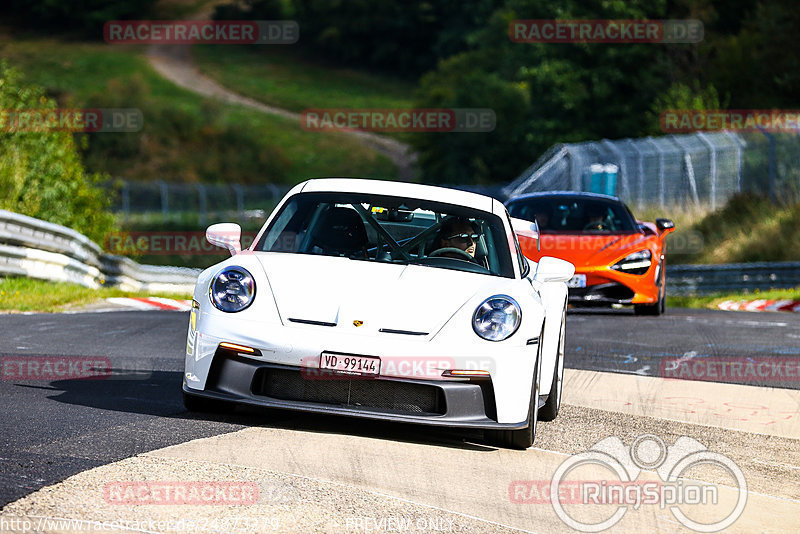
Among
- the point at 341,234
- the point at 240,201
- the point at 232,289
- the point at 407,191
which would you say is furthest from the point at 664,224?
the point at 240,201

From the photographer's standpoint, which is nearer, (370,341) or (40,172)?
(370,341)

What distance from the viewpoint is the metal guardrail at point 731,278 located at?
74.8ft

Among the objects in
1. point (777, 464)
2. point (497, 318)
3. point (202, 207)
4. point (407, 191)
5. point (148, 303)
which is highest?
point (202, 207)

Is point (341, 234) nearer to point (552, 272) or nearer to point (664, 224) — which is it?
point (552, 272)

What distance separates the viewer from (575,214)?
1603 centimetres

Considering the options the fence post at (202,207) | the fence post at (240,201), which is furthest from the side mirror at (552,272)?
the fence post at (202,207)

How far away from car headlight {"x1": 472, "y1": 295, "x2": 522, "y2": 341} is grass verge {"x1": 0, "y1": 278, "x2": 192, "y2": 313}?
880cm

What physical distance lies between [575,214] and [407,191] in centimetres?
848

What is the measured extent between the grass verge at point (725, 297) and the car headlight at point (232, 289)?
14.5 metres

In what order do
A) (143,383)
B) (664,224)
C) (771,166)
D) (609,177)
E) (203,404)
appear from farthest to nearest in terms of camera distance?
(609,177)
(771,166)
(664,224)
(143,383)
(203,404)

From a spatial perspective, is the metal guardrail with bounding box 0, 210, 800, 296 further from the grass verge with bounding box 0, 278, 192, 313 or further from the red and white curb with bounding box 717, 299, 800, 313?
the red and white curb with bounding box 717, 299, 800, 313

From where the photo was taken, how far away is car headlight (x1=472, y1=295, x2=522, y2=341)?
6.44m

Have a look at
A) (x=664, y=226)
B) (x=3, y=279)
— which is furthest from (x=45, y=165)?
(x=664, y=226)

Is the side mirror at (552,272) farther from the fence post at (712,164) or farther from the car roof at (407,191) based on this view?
the fence post at (712,164)
